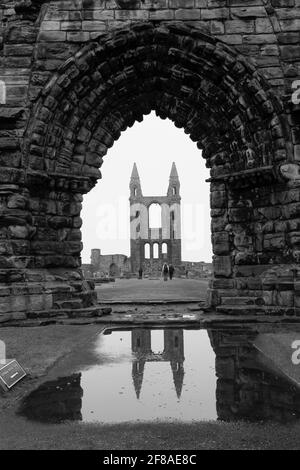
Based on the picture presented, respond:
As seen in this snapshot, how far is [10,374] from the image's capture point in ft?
12.1

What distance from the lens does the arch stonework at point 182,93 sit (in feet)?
28.0

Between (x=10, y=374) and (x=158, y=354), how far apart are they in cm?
181

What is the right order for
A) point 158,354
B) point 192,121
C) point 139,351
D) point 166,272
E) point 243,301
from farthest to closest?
→ point 166,272 < point 192,121 < point 243,301 < point 139,351 < point 158,354

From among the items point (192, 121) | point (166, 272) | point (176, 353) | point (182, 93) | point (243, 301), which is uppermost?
point (182, 93)

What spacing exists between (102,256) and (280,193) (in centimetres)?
4923

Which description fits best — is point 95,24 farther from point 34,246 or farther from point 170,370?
point 170,370

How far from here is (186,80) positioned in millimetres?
9555

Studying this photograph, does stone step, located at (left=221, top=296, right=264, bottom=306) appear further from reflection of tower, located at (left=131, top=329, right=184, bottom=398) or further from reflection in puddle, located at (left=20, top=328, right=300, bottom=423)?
reflection in puddle, located at (left=20, top=328, right=300, bottom=423)

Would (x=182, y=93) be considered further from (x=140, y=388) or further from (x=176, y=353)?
(x=140, y=388)

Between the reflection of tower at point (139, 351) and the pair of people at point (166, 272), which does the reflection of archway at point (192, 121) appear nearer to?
the reflection of tower at point (139, 351)

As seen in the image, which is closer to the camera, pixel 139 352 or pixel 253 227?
pixel 139 352

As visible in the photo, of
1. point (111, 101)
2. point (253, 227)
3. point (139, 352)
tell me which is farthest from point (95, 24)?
point (139, 352)

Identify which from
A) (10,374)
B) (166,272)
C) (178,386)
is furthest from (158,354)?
(166,272)

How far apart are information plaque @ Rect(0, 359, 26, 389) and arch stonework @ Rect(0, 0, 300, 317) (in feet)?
14.7
